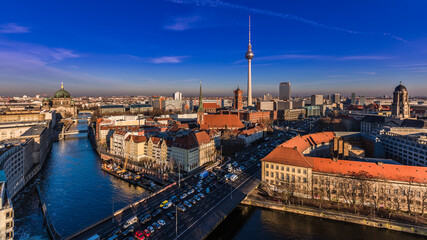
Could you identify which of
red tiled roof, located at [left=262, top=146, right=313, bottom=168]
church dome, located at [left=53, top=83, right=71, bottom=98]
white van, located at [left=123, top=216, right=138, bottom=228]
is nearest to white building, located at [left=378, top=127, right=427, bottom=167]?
red tiled roof, located at [left=262, top=146, right=313, bottom=168]

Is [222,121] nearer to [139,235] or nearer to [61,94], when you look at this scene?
[139,235]

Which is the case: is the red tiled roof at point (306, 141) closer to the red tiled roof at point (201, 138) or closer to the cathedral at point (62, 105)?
the red tiled roof at point (201, 138)

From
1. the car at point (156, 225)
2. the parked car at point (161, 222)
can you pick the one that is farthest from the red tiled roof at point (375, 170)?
the car at point (156, 225)

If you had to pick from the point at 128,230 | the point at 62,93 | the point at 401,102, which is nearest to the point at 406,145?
the point at 401,102

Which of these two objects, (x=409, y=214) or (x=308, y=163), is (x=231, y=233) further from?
(x=409, y=214)

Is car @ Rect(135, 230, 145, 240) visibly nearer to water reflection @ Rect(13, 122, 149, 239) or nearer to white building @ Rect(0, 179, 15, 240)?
water reflection @ Rect(13, 122, 149, 239)

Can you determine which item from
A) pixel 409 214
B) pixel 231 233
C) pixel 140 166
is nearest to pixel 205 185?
pixel 231 233
